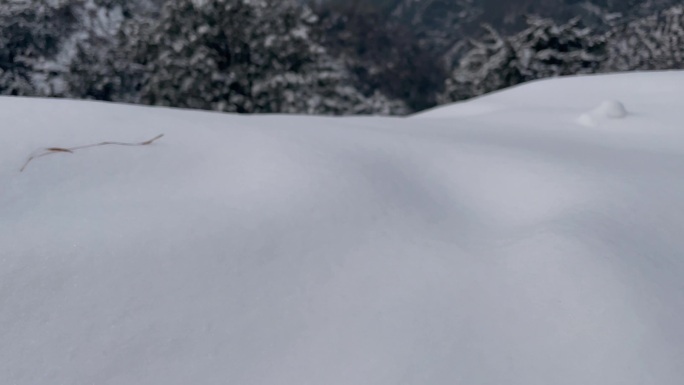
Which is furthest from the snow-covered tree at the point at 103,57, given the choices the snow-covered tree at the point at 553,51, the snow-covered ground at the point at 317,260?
the snow-covered ground at the point at 317,260

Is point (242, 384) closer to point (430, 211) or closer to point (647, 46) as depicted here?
point (430, 211)

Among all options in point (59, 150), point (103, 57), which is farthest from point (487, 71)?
point (59, 150)

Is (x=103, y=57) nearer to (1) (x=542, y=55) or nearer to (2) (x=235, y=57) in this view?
(2) (x=235, y=57)

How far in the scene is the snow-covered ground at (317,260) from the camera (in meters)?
1.18

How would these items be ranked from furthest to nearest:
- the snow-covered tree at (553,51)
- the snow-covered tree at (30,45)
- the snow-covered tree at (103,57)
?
the snow-covered tree at (553,51) < the snow-covered tree at (103,57) < the snow-covered tree at (30,45)

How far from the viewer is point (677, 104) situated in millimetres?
3307

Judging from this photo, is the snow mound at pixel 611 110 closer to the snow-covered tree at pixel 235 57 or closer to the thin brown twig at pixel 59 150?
the thin brown twig at pixel 59 150

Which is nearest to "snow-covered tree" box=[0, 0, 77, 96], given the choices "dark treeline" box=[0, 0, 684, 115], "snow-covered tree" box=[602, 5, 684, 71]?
"dark treeline" box=[0, 0, 684, 115]

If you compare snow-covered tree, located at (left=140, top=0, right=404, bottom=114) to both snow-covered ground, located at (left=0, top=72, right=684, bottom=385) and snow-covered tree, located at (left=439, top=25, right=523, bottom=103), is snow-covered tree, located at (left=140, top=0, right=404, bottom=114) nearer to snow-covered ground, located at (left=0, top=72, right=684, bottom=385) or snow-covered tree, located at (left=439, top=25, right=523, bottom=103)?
snow-covered tree, located at (left=439, top=25, right=523, bottom=103)

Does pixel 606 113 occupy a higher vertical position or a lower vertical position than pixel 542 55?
higher

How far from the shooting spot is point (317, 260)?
143 cm

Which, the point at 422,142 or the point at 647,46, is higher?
the point at 422,142

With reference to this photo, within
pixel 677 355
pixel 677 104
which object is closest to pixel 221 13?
pixel 677 104

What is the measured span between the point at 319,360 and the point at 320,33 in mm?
11982
